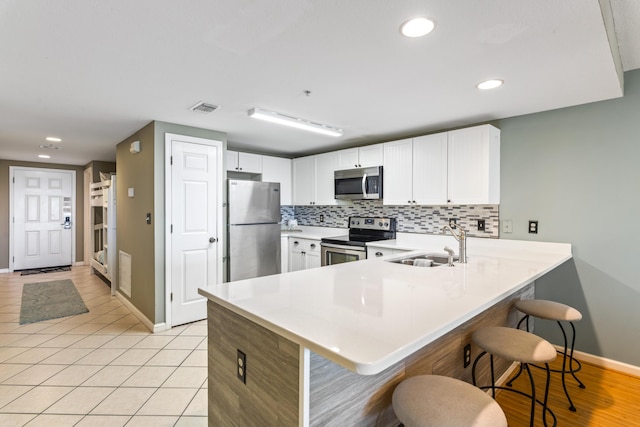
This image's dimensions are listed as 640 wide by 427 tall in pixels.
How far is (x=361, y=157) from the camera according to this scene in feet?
13.3

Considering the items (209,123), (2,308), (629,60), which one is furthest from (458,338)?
(2,308)

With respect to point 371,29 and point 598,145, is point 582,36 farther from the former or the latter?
point 598,145

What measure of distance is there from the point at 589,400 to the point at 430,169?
88.2 inches

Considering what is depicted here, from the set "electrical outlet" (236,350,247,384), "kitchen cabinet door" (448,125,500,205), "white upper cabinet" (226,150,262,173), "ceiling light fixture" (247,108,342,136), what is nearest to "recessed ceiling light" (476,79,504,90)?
"kitchen cabinet door" (448,125,500,205)

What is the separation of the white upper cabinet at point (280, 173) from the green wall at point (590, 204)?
3083 millimetres

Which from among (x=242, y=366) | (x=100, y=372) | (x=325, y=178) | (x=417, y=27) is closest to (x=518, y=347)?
(x=242, y=366)

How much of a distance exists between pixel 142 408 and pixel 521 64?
3.21 meters

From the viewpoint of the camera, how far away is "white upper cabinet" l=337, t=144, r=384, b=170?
3.86m

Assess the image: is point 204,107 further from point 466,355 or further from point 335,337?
point 466,355

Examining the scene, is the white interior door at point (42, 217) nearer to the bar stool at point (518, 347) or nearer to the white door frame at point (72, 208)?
the white door frame at point (72, 208)

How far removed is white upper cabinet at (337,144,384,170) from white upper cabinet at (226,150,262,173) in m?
1.20

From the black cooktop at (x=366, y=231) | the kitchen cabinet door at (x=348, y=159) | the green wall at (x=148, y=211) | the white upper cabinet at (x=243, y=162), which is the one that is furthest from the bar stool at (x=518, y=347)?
the white upper cabinet at (x=243, y=162)

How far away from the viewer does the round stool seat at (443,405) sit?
1.00 m

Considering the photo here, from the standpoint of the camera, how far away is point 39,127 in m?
3.38
